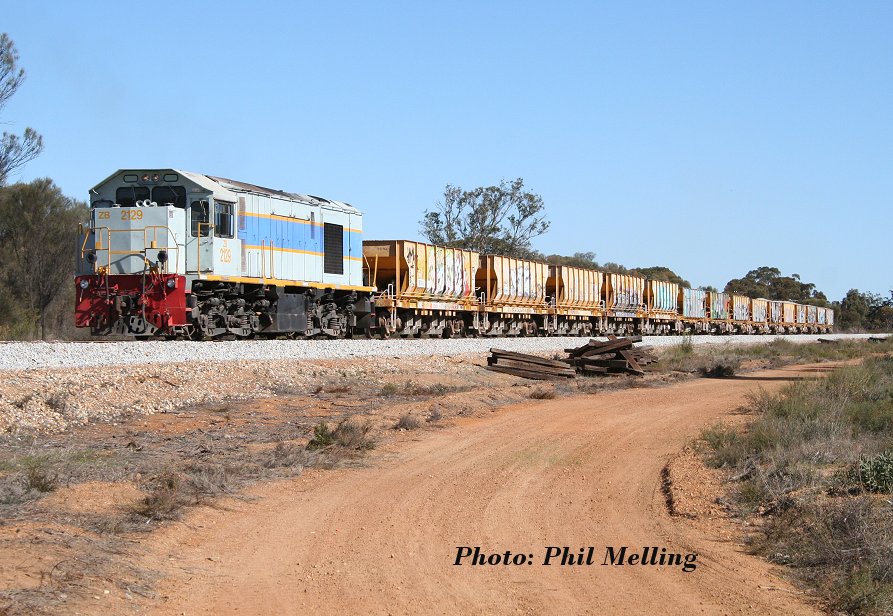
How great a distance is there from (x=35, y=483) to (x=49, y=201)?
31.3 m

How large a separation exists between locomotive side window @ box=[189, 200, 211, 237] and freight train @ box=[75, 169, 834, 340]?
0.03 metres

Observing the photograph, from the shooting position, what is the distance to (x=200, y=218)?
2147cm

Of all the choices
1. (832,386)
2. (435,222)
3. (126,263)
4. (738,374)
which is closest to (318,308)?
(126,263)

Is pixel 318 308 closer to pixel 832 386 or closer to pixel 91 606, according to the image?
pixel 832 386

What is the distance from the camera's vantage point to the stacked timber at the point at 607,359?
23.2 m

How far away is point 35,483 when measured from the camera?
7.81 meters

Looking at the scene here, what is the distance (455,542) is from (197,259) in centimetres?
1588

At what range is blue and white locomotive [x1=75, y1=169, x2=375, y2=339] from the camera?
20203mm

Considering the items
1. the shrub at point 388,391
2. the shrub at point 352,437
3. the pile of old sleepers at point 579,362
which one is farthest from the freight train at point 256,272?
the shrub at point 352,437

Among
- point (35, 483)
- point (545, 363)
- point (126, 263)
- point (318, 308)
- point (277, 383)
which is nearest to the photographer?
point (35, 483)

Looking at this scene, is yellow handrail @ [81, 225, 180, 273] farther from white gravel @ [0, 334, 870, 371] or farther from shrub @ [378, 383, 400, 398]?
shrub @ [378, 383, 400, 398]

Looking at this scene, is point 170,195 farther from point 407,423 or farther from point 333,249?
point 407,423

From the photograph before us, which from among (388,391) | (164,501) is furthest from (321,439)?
(388,391)

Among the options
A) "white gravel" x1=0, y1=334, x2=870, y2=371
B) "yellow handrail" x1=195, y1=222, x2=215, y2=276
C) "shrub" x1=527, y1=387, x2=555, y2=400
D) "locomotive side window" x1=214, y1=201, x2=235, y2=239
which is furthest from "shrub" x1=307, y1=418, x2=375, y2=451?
"locomotive side window" x1=214, y1=201, x2=235, y2=239
